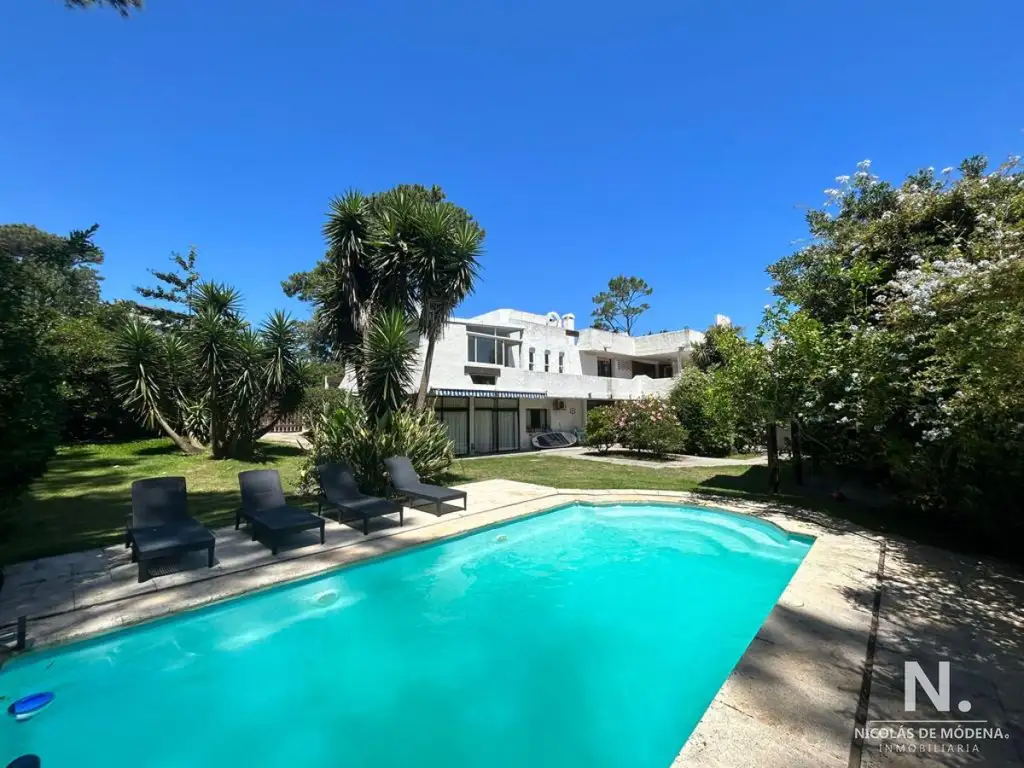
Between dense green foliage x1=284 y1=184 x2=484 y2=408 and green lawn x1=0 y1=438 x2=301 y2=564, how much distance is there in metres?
5.88

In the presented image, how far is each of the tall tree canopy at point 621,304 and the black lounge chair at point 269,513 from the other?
6450 cm

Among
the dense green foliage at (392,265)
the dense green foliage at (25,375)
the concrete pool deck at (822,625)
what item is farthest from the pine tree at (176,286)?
the concrete pool deck at (822,625)

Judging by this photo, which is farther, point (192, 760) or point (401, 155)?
point (401, 155)

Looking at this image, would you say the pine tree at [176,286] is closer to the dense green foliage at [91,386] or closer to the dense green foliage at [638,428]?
the dense green foliage at [91,386]

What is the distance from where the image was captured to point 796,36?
42.6 ft

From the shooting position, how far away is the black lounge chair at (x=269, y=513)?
856cm

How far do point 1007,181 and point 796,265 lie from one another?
940 cm

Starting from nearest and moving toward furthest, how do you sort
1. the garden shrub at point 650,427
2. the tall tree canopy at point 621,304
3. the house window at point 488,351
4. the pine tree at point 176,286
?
1. the garden shrub at point 650,427
2. the house window at point 488,351
3. the pine tree at point 176,286
4. the tall tree canopy at point 621,304

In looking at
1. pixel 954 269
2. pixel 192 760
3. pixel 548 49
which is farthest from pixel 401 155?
pixel 192 760

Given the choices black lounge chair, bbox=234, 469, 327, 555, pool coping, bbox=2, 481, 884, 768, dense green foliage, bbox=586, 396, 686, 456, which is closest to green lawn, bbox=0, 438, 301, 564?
black lounge chair, bbox=234, 469, 327, 555

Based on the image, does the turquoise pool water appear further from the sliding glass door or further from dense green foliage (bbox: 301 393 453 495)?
the sliding glass door

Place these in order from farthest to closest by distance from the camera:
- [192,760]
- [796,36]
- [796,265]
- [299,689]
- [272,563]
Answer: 1. [796,265]
2. [796,36]
3. [272,563]
4. [299,689]
5. [192,760]

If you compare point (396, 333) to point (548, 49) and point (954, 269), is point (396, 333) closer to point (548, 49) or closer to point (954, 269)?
point (548, 49)

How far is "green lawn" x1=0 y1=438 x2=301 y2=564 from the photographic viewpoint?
8891 mm
